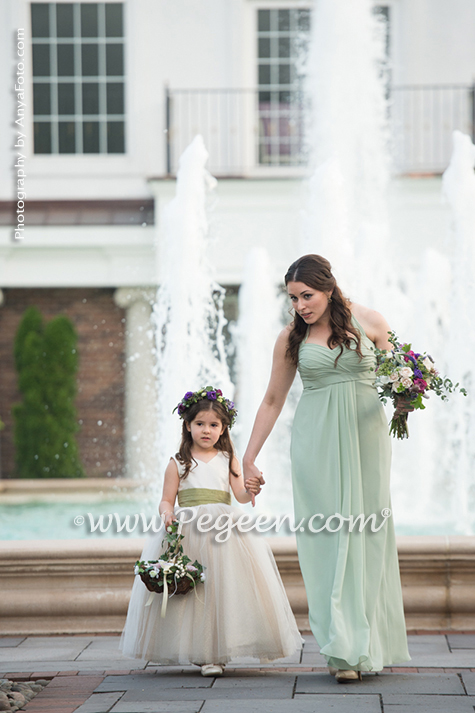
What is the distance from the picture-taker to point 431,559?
4375 millimetres

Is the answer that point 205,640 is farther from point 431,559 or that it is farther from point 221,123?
point 221,123

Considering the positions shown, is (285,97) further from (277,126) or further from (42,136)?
(42,136)

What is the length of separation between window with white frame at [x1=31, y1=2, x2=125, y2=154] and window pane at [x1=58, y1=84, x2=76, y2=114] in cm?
1

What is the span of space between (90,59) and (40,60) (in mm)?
703

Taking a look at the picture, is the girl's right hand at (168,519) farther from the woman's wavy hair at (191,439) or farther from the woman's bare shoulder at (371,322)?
the woman's bare shoulder at (371,322)

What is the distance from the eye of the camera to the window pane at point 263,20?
12.2 meters

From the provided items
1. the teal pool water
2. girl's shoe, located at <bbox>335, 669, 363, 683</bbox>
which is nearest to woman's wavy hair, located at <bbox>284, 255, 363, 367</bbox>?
girl's shoe, located at <bbox>335, 669, 363, 683</bbox>

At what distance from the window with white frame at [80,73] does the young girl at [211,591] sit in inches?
363

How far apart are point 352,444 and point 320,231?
562 centimetres

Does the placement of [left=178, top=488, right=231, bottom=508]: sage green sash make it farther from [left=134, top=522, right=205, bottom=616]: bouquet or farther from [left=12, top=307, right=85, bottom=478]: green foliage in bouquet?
[left=12, top=307, right=85, bottom=478]: green foliage in bouquet

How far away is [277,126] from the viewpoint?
1209 centimetres

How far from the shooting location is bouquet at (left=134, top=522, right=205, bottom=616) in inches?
135

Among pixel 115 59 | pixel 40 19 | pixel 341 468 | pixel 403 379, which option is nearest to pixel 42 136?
pixel 115 59

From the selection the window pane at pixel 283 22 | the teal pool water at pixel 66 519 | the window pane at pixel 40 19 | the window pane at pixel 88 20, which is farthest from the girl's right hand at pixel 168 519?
the window pane at pixel 40 19
